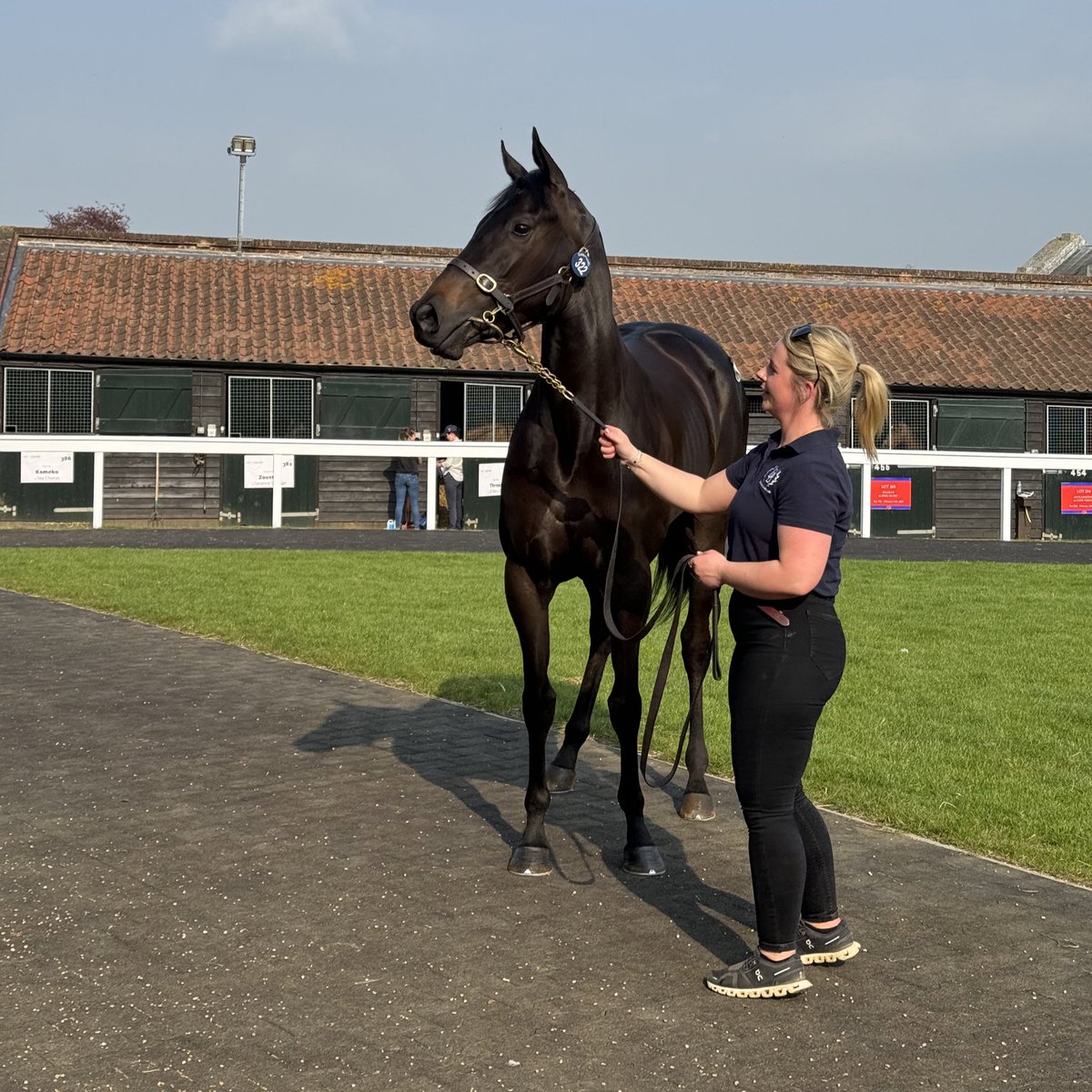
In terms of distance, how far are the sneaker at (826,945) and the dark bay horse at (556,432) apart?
1.02m

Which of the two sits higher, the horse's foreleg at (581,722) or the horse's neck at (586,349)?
the horse's neck at (586,349)

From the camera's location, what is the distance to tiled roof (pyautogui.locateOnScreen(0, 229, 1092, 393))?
3180 centimetres

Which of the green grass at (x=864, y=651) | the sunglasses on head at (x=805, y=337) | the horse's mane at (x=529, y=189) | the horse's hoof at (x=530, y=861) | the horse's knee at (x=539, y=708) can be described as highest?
the horse's mane at (x=529, y=189)

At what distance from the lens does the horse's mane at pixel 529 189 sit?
552cm

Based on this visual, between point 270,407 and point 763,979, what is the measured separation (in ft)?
95.8

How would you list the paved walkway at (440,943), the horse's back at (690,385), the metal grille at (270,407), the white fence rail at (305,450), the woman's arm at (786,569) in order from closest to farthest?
the paved walkway at (440,943)
the woman's arm at (786,569)
the horse's back at (690,385)
the white fence rail at (305,450)
the metal grille at (270,407)

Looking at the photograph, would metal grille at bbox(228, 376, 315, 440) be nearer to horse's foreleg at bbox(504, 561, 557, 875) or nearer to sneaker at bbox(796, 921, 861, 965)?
horse's foreleg at bbox(504, 561, 557, 875)

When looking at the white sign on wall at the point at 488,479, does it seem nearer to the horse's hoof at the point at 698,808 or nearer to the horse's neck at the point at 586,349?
the horse's hoof at the point at 698,808

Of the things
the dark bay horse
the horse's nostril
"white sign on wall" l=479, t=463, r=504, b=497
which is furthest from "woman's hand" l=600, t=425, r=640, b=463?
"white sign on wall" l=479, t=463, r=504, b=497

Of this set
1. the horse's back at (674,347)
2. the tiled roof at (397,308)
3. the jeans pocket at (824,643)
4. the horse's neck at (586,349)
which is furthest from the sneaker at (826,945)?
the tiled roof at (397,308)

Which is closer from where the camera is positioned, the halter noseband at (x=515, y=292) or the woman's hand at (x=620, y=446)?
the woman's hand at (x=620, y=446)

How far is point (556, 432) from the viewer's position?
5730mm

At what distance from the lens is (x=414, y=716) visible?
844cm

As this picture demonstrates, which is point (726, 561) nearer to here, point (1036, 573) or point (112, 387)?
point (1036, 573)
